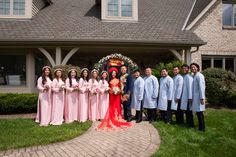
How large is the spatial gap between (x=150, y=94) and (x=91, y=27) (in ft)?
22.4

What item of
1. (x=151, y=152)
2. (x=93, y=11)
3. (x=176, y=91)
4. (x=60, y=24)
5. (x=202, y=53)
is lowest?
(x=151, y=152)

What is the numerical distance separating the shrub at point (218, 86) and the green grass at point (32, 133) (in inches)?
258

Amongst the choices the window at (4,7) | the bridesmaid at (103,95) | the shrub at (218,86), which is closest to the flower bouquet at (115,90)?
the bridesmaid at (103,95)

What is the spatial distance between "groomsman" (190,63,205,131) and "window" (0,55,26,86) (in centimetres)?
1004

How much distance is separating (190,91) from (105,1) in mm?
9049

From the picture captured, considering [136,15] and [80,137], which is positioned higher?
[136,15]

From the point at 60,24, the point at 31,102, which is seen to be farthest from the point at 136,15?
the point at 31,102

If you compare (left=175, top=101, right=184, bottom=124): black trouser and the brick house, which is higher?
the brick house

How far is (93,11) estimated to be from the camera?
16.7 m

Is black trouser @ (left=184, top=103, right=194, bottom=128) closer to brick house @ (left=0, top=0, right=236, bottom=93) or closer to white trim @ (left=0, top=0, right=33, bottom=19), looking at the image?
brick house @ (left=0, top=0, right=236, bottom=93)

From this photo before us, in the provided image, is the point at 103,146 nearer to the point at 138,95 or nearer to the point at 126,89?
the point at 138,95

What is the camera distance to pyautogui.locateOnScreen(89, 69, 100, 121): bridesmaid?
9.15 metres

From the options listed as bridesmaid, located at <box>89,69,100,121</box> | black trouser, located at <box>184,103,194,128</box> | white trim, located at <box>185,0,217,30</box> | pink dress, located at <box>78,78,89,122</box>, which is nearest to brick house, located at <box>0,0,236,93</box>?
white trim, located at <box>185,0,217,30</box>

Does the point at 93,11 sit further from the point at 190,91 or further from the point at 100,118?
the point at 190,91
